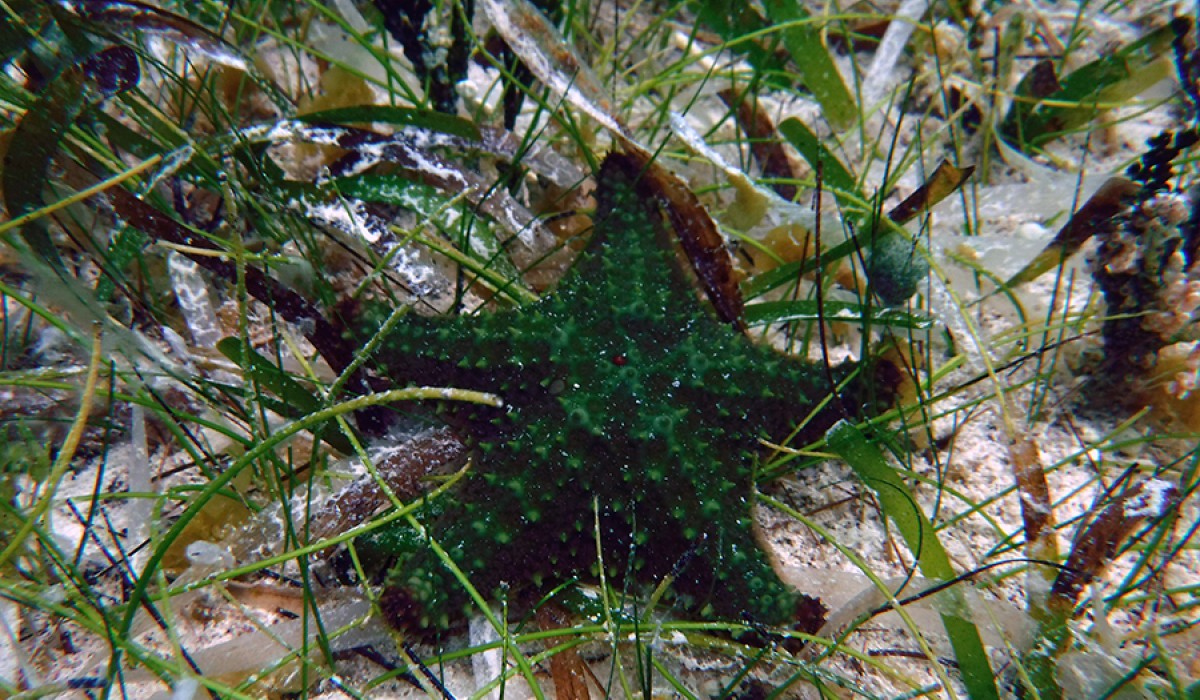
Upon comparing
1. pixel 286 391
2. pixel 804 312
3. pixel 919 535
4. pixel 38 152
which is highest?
pixel 38 152

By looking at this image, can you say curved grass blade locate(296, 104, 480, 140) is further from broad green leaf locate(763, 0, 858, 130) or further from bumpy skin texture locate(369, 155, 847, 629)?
broad green leaf locate(763, 0, 858, 130)

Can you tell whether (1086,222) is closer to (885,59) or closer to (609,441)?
(885,59)

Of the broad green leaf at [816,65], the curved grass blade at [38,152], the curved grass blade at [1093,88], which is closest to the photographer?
the curved grass blade at [38,152]

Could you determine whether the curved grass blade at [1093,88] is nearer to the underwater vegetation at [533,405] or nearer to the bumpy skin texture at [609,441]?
the underwater vegetation at [533,405]

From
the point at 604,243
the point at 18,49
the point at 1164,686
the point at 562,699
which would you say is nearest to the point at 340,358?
the point at 604,243

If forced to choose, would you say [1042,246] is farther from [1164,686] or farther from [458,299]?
[458,299]

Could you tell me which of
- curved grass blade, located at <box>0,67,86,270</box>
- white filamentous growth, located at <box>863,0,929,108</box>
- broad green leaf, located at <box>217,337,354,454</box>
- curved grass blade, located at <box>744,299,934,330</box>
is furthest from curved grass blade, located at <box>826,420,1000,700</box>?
curved grass blade, located at <box>0,67,86,270</box>

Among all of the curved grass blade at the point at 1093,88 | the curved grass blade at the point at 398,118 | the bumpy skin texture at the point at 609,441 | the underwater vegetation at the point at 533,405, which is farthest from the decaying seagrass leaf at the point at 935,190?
the curved grass blade at the point at 398,118

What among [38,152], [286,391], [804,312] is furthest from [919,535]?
[38,152]
